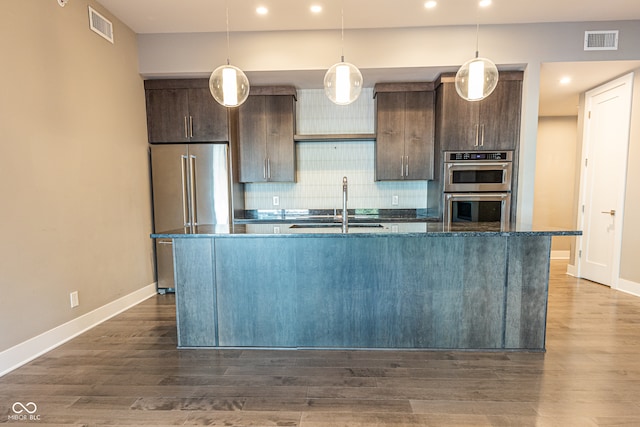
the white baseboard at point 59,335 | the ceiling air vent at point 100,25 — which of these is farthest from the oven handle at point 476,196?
the ceiling air vent at point 100,25

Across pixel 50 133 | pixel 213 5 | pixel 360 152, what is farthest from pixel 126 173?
pixel 360 152

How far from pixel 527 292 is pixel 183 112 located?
4029mm

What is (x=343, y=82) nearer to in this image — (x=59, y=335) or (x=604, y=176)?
(x=59, y=335)

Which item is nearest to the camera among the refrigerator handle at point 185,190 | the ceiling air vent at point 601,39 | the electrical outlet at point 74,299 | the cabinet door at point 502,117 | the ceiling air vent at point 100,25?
the electrical outlet at point 74,299

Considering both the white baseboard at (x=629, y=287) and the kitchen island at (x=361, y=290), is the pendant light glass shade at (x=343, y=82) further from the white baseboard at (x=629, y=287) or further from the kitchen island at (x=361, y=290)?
the white baseboard at (x=629, y=287)

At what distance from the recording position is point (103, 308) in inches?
119

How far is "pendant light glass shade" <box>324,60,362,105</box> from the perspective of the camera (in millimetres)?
2328

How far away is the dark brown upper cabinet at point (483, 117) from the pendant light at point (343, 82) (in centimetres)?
182

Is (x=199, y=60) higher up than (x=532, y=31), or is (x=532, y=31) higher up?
(x=532, y=31)

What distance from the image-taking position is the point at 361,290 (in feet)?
7.63

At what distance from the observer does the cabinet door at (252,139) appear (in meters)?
4.04

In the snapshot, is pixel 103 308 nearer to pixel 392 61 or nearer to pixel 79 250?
pixel 79 250

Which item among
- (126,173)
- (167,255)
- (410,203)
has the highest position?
(126,173)

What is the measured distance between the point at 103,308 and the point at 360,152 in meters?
3.58
